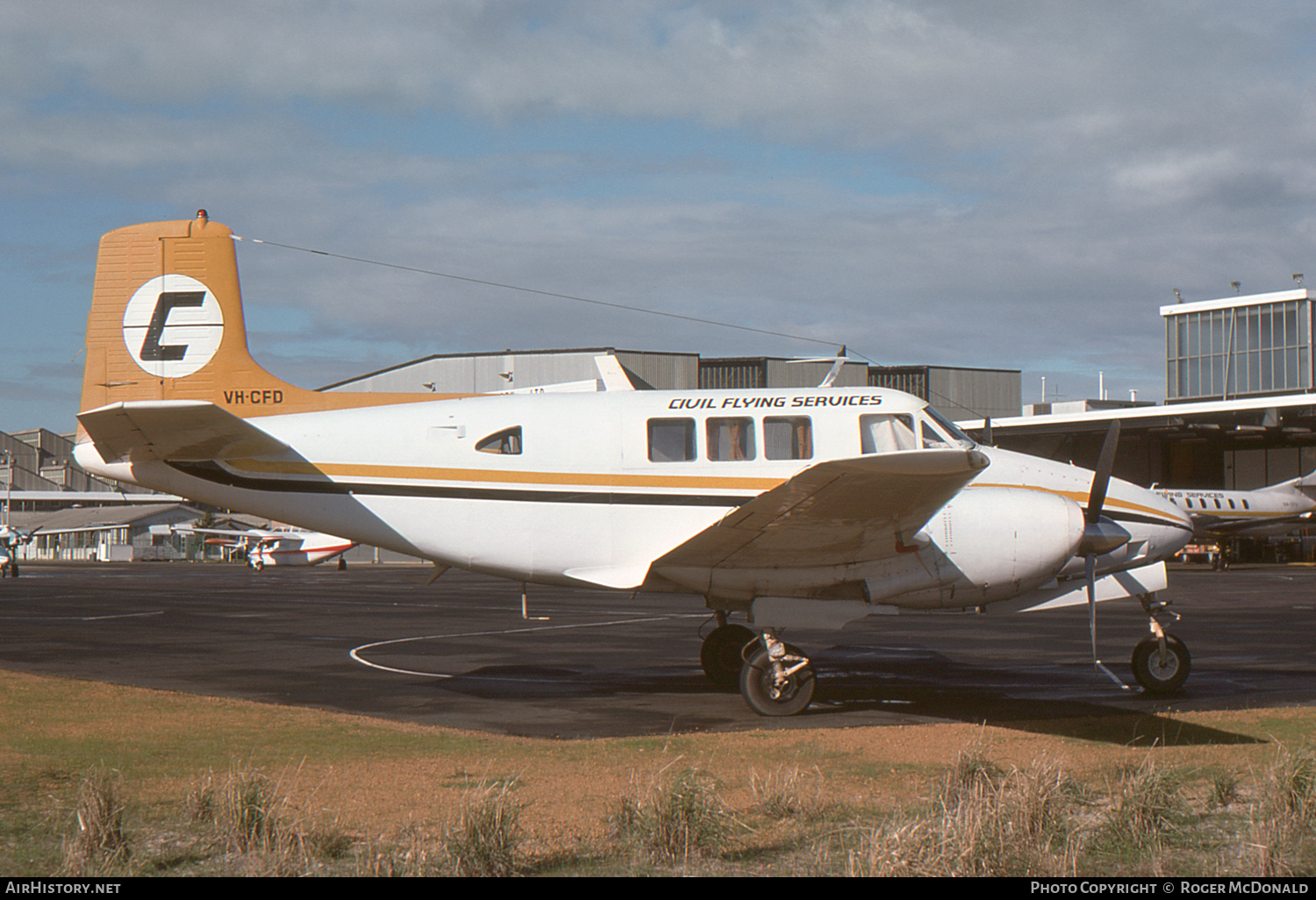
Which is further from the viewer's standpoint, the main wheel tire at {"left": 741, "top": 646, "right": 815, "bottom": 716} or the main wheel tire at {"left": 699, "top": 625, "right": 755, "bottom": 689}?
the main wheel tire at {"left": 699, "top": 625, "right": 755, "bottom": 689}

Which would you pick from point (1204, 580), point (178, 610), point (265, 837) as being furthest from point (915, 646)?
point (1204, 580)

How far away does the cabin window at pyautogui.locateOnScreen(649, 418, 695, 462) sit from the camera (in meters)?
13.1

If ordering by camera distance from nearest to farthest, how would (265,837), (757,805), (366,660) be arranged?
(265,837) < (757,805) < (366,660)

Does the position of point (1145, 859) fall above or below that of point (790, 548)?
below

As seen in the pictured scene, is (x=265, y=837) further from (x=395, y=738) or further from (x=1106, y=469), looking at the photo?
(x=1106, y=469)

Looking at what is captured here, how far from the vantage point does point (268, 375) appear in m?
14.0

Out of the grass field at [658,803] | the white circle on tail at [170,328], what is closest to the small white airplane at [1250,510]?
the grass field at [658,803]

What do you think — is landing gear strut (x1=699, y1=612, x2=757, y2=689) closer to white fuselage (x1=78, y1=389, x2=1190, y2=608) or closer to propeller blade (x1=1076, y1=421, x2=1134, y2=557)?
white fuselage (x1=78, y1=389, x2=1190, y2=608)

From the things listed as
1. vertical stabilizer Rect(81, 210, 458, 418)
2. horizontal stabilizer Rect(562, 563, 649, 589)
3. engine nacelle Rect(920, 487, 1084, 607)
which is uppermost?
vertical stabilizer Rect(81, 210, 458, 418)

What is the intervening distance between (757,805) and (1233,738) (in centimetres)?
577

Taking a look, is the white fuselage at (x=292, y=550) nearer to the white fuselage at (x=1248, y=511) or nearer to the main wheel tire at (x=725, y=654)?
the white fuselage at (x=1248, y=511)

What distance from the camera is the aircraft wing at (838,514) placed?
10141 millimetres

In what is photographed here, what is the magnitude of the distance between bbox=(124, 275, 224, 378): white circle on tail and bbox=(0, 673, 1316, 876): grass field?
450 cm

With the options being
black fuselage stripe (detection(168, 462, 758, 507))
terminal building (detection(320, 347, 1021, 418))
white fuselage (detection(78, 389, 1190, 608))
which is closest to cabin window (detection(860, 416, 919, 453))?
white fuselage (detection(78, 389, 1190, 608))
